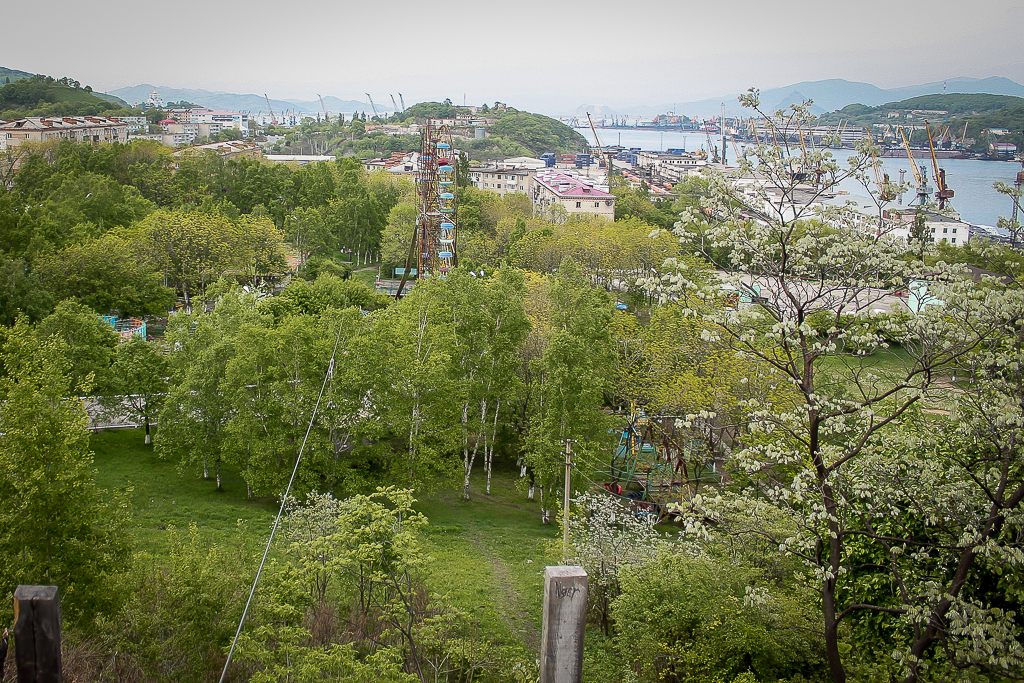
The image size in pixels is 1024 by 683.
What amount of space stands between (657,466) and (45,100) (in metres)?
90.9

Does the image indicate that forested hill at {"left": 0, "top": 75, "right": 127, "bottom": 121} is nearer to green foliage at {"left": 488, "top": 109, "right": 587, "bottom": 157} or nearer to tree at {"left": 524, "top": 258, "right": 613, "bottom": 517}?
green foliage at {"left": 488, "top": 109, "right": 587, "bottom": 157}

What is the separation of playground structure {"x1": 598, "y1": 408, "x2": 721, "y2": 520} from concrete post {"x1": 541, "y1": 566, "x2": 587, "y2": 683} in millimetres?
9868

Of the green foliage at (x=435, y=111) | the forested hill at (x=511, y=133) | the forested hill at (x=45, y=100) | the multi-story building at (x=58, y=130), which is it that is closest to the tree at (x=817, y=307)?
the multi-story building at (x=58, y=130)

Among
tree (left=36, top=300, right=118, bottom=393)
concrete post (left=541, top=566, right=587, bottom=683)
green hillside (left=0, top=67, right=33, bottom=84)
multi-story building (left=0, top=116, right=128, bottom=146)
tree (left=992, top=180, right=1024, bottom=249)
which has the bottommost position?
tree (left=36, top=300, right=118, bottom=393)

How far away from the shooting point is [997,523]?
15.0 ft

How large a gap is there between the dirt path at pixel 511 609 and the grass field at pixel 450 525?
0.01 meters

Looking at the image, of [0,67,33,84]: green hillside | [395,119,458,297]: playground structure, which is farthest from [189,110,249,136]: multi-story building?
[395,119,458,297]: playground structure

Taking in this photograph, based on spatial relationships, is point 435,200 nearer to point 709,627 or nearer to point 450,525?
point 450,525

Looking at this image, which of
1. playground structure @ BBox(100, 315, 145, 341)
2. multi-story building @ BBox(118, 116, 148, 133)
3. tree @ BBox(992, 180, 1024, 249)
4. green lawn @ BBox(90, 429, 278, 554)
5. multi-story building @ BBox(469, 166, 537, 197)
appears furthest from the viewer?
multi-story building @ BBox(118, 116, 148, 133)

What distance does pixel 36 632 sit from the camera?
6.82ft

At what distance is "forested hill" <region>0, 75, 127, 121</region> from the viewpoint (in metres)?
72.7

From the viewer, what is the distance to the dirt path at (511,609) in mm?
8617

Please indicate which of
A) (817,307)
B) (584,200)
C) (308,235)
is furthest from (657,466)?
(584,200)

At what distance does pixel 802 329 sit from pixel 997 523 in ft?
5.81
